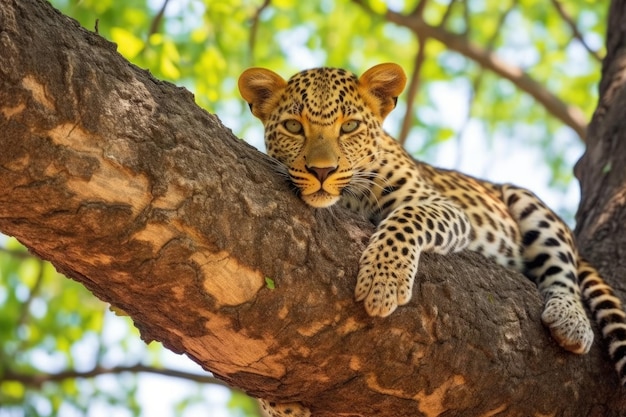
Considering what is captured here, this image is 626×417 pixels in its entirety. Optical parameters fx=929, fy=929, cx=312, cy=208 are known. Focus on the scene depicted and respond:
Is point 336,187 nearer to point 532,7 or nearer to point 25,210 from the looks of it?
point 25,210

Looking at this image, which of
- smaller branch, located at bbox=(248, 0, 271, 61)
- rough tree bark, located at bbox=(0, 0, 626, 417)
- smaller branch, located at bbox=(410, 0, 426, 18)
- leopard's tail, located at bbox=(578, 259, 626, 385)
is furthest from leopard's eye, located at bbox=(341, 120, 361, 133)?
smaller branch, located at bbox=(410, 0, 426, 18)

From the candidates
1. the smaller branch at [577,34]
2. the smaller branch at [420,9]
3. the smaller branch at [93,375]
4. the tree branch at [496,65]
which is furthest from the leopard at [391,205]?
the smaller branch at [577,34]

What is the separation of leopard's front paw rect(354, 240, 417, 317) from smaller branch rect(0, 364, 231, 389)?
14.8 feet

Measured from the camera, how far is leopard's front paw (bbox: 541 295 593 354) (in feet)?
16.9

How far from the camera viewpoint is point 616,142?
283 inches

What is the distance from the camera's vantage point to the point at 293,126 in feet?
18.4

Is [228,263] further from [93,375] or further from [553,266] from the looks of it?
[93,375]

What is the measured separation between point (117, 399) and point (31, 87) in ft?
25.4

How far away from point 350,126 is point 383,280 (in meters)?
1.53

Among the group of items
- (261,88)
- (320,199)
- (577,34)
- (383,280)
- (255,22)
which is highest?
(255,22)

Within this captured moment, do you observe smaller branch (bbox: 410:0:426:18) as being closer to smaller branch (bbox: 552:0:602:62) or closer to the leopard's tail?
smaller branch (bbox: 552:0:602:62)

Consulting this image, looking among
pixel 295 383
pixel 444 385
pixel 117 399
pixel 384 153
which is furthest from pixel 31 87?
pixel 117 399

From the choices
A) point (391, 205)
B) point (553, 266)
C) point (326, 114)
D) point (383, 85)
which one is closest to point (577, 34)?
point (553, 266)

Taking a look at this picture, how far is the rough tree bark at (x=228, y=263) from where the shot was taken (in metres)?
3.44
